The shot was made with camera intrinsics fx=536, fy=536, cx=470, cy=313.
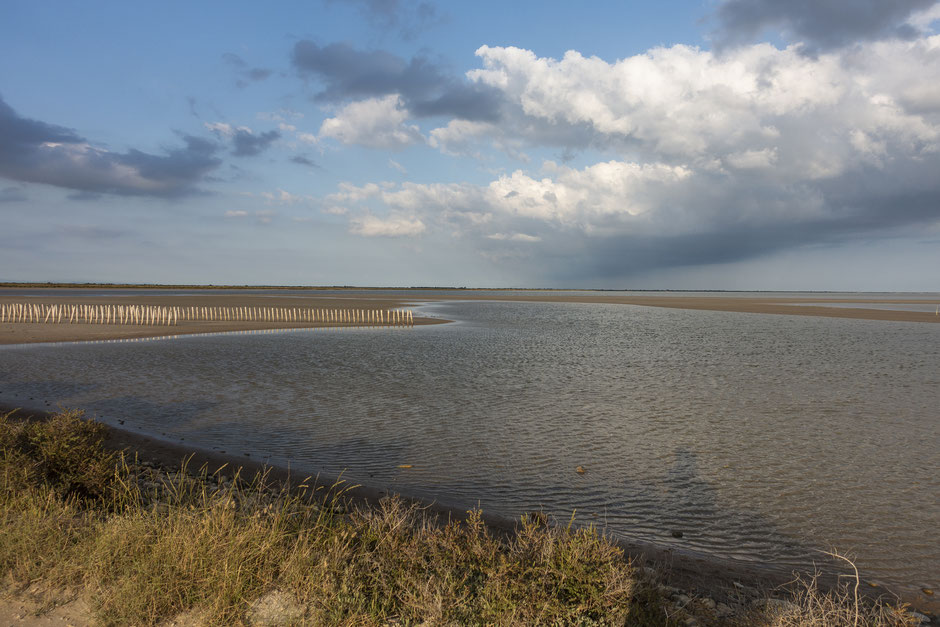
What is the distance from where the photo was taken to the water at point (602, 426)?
27.7 feet

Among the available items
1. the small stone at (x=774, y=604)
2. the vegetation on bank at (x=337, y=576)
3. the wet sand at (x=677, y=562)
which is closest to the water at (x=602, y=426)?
the wet sand at (x=677, y=562)

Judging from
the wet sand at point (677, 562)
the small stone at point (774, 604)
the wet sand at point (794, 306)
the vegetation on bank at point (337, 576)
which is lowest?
the wet sand at point (677, 562)

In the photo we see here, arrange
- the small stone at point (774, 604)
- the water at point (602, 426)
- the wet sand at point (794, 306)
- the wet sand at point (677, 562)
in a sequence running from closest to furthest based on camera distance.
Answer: the small stone at point (774, 604) → the wet sand at point (677, 562) → the water at point (602, 426) → the wet sand at point (794, 306)

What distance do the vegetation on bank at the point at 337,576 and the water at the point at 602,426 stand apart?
268 centimetres

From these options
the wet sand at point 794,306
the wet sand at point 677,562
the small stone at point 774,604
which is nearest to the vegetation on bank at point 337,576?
the small stone at point 774,604

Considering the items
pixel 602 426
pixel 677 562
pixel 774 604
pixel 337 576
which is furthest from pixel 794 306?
pixel 337 576

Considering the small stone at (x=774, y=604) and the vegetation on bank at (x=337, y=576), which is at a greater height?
the vegetation on bank at (x=337, y=576)

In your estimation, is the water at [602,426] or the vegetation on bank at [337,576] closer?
the vegetation on bank at [337,576]

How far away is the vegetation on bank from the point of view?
4.51 metres

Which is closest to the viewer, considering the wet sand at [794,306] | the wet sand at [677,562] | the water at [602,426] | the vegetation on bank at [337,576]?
the vegetation on bank at [337,576]

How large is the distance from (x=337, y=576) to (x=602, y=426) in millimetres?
9934

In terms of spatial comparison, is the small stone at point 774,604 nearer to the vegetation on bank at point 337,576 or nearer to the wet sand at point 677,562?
the vegetation on bank at point 337,576

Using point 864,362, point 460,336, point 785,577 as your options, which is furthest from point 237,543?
point 460,336

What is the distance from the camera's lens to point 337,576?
194 inches
